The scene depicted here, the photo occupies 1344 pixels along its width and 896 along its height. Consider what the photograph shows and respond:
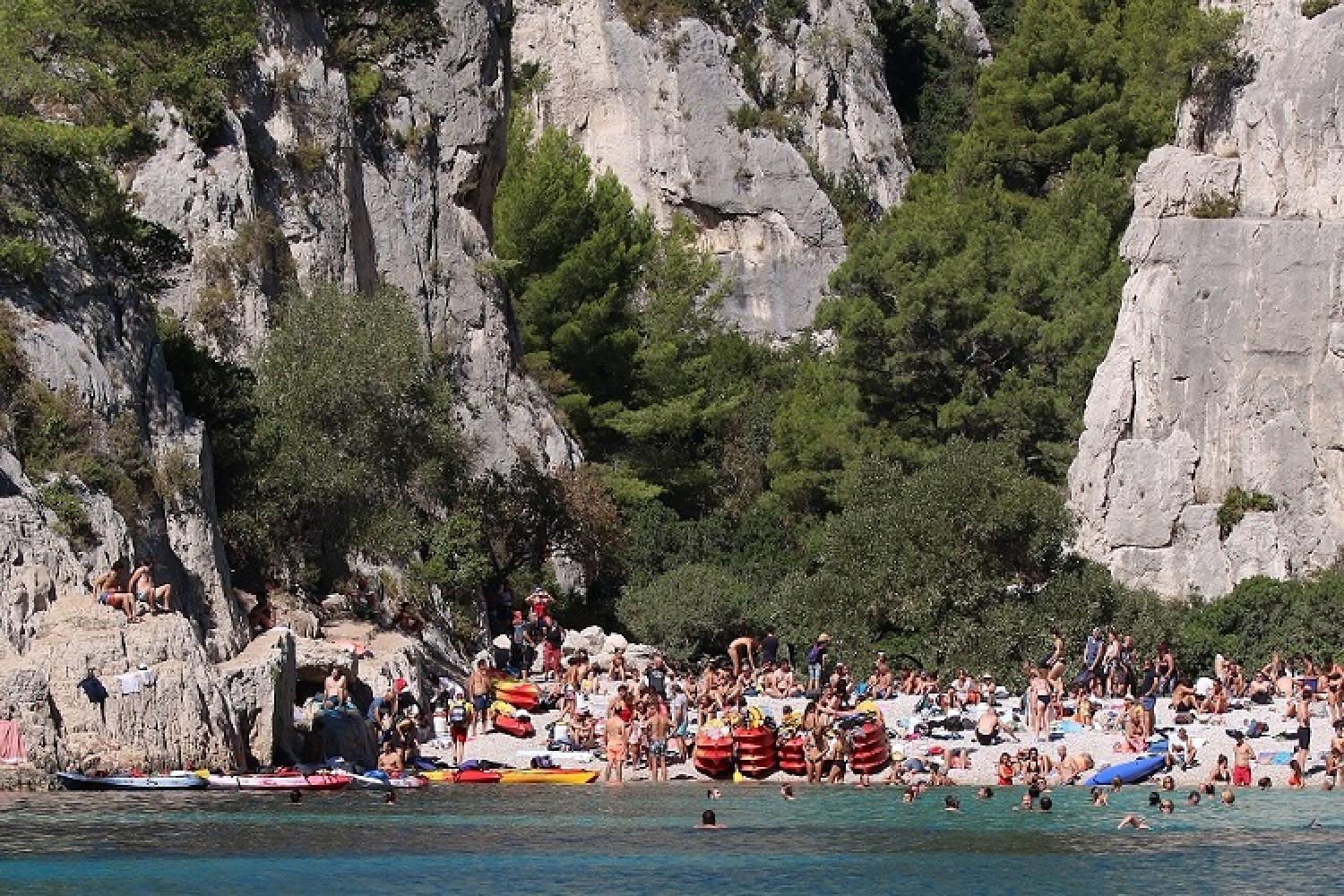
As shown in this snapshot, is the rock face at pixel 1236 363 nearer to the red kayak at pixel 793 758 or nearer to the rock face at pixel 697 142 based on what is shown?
the red kayak at pixel 793 758

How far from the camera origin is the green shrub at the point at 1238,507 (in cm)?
5400

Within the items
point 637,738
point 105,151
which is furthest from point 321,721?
point 105,151

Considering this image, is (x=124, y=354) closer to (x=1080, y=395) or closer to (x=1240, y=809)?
(x=1240, y=809)

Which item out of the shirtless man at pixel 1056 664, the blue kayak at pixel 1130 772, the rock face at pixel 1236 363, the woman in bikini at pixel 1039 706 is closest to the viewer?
the blue kayak at pixel 1130 772

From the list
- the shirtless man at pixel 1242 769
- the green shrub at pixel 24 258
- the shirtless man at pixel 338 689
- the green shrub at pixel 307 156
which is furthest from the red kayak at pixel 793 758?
the green shrub at pixel 307 156

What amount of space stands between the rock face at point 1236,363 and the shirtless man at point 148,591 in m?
26.5

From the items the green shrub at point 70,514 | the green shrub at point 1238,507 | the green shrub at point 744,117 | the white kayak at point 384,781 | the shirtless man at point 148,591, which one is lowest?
the white kayak at point 384,781

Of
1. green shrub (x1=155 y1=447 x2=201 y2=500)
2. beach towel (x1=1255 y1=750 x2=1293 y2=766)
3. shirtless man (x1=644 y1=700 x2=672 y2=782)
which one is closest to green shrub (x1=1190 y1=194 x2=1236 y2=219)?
beach towel (x1=1255 y1=750 x2=1293 y2=766)

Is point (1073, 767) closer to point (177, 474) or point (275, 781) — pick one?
point (275, 781)

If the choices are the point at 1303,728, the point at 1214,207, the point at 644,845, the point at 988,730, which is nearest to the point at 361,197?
the point at 1214,207

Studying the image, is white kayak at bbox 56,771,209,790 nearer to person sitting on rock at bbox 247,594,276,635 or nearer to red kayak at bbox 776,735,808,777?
person sitting on rock at bbox 247,594,276,635

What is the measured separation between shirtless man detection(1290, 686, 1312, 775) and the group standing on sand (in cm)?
1707

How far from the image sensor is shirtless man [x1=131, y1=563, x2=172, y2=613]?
33938 mm

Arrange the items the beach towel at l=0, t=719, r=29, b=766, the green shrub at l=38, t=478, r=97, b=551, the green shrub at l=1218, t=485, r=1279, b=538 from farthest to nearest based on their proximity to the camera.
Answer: the green shrub at l=1218, t=485, r=1279, b=538 < the green shrub at l=38, t=478, r=97, b=551 < the beach towel at l=0, t=719, r=29, b=766
